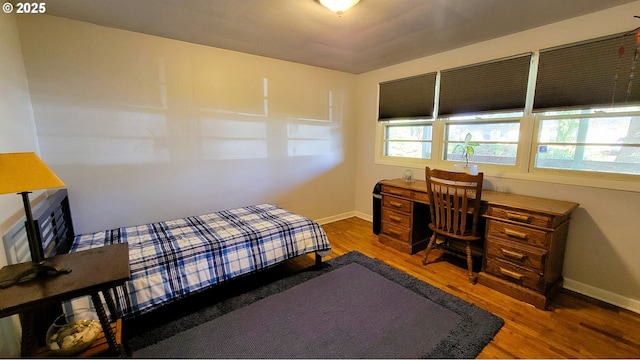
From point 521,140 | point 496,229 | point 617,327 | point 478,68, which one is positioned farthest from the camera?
point 478,68

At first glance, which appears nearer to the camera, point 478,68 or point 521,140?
point 521,140

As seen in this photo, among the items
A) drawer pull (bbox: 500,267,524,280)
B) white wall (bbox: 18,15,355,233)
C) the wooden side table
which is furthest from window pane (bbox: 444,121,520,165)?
the wooden side table

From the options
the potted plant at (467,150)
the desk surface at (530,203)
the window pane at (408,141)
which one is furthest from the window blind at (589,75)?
the window pane at (408,141)

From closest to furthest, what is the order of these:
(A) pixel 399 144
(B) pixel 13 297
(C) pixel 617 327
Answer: (B) pixel 13 297 → (C) pixel 617 327 → (A) pixel 399 144

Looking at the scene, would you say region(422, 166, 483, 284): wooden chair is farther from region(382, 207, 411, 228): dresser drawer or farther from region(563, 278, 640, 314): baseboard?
region(563, 278, 640, 314): baseboard

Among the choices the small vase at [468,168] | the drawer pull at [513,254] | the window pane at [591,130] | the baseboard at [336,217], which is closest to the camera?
the window pane at [591,130]

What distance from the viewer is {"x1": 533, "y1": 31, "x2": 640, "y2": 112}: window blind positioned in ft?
6.46

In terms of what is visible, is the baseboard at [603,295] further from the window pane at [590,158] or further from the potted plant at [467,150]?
the potted plant at [467,150]

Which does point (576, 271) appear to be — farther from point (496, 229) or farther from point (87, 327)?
point (87, 327)

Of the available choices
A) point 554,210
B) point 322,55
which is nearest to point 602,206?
point 554,210

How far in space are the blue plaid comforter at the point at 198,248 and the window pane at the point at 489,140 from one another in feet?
6.47

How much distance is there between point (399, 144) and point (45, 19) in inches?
153

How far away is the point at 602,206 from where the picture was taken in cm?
217

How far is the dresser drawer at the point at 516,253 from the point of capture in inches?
82.2
